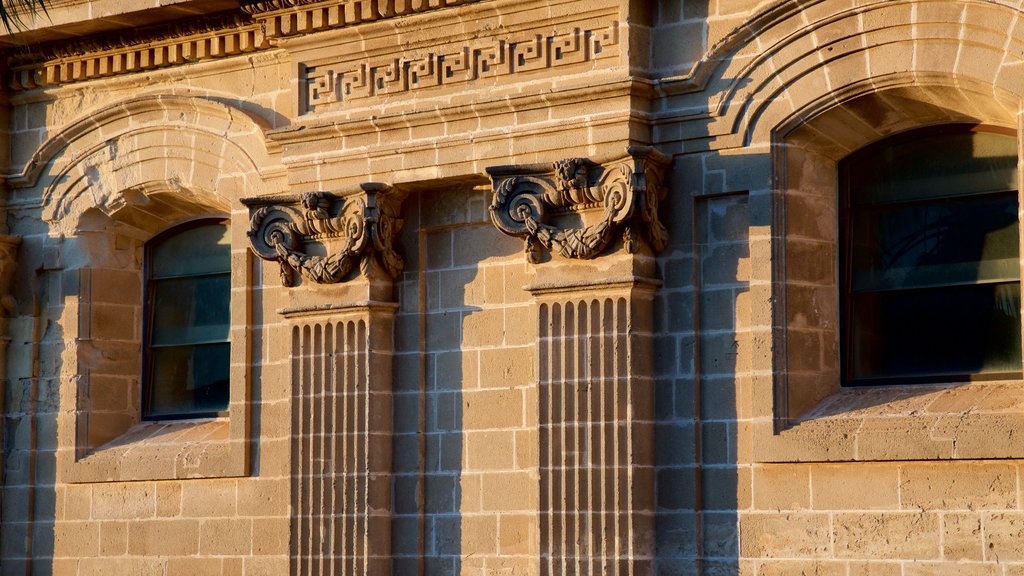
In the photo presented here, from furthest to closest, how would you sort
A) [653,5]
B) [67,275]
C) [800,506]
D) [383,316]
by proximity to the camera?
[67,275], [383,316], [653,5], [800,506]

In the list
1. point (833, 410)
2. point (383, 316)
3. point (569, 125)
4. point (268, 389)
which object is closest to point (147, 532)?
point (268, 389)

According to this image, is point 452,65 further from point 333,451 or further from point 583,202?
point 333,451

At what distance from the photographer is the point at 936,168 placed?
11688mm

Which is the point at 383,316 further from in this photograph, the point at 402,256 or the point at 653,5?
the point at 653,5

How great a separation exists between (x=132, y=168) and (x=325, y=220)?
2.67 metres

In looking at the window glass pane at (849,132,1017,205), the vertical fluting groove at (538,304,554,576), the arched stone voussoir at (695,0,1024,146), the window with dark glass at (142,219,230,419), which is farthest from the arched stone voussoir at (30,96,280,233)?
the window glass pane at (849,132,1017,205)

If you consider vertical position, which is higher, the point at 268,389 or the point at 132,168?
the point at 132,168

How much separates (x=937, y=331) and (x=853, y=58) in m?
1.84

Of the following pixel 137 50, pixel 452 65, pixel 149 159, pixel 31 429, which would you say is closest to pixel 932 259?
pixel 452 65

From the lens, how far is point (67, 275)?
1527 centimetres

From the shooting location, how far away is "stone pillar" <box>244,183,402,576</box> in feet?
42.3

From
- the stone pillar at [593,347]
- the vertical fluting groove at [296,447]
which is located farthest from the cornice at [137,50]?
the stone pillar at [593,347]

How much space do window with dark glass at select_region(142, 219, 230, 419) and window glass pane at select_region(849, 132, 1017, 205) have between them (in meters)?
5.65

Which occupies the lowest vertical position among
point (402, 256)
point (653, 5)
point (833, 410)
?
point (833, 410)
